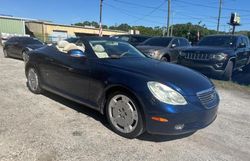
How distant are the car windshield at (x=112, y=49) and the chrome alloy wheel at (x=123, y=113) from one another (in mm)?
984

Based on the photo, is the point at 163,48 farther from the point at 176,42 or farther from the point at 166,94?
the point at 166,94

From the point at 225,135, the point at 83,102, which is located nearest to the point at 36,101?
the point at 83,102

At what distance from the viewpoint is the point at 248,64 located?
1189 cm

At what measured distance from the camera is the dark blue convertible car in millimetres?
3285

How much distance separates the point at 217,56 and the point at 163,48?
269 centimetres

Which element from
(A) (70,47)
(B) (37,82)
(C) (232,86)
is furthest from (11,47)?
(C) (232,86)

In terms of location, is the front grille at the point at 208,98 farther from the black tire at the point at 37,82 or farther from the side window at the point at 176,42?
the side window at the point at 176,42

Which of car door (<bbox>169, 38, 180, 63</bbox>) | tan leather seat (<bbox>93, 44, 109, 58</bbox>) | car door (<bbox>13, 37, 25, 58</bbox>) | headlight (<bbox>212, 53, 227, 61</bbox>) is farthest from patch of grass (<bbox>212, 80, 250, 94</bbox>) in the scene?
car door (<bbox>13, 37, 25, 58</bbox>)

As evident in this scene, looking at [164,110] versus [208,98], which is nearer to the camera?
[164,110]

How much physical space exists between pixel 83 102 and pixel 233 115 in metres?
3.11

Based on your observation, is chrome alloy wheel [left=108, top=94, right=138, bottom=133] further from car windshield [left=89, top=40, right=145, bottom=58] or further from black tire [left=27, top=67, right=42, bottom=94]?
black tire [left=27, top=67, right=42, bottom=94]

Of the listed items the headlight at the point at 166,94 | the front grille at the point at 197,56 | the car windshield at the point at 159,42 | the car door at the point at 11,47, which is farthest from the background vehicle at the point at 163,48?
the car door at the point at 11,47

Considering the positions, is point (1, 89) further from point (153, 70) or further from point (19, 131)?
point (153, 70)

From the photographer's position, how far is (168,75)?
3.65 metres
